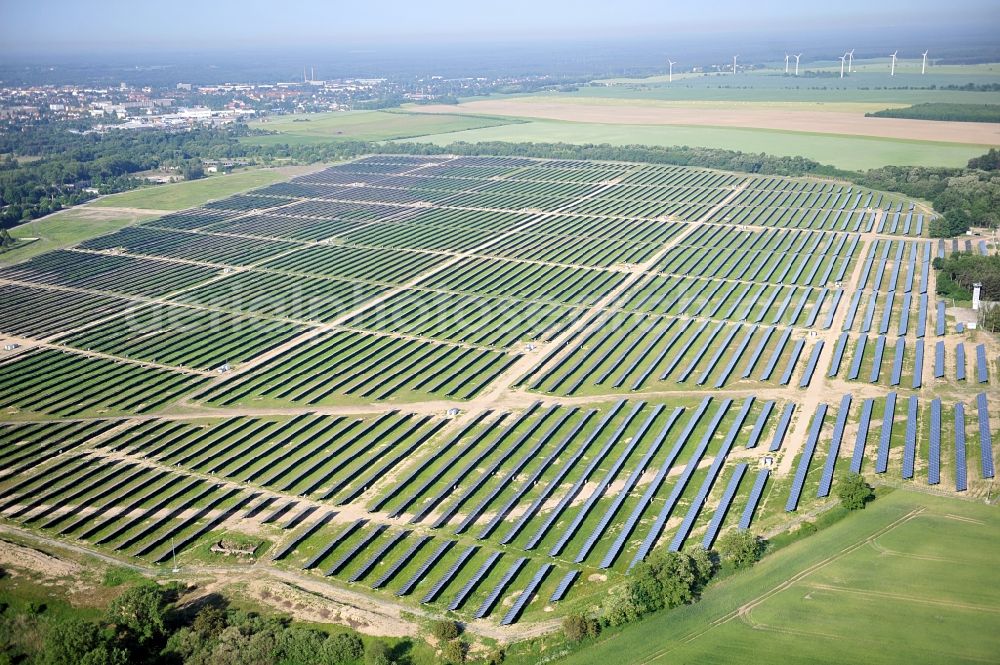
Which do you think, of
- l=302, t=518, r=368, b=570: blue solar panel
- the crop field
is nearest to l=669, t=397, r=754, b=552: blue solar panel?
the crop field

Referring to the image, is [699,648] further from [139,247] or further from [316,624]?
Answer: [139,247]

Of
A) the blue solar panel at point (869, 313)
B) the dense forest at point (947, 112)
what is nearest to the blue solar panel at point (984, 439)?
the blue solar panel at point (869, 313)

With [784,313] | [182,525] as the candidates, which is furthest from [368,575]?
[784,313]

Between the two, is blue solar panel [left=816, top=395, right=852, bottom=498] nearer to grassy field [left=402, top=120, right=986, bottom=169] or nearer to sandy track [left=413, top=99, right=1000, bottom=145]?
grassy field [left=402, top=120, right=986, bottom=169]

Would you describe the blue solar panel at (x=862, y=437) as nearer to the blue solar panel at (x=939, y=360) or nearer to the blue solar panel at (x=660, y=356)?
the blue solar panel at (x=939, y=360)

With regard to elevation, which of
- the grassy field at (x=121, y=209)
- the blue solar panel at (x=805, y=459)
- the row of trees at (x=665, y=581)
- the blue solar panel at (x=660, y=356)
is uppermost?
the grassy field at (x=121, y=209)

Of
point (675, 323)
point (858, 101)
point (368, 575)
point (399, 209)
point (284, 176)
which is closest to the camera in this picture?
point (368, 575)

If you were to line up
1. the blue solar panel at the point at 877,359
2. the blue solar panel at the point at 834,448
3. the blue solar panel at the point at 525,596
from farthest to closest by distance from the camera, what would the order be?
the blue solar panel at the point at 877,359, the blue solar panel at the point at 834,448, the blue solar panel at the point at 525,596

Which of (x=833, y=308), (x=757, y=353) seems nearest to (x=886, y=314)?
(x=833, y=308)
